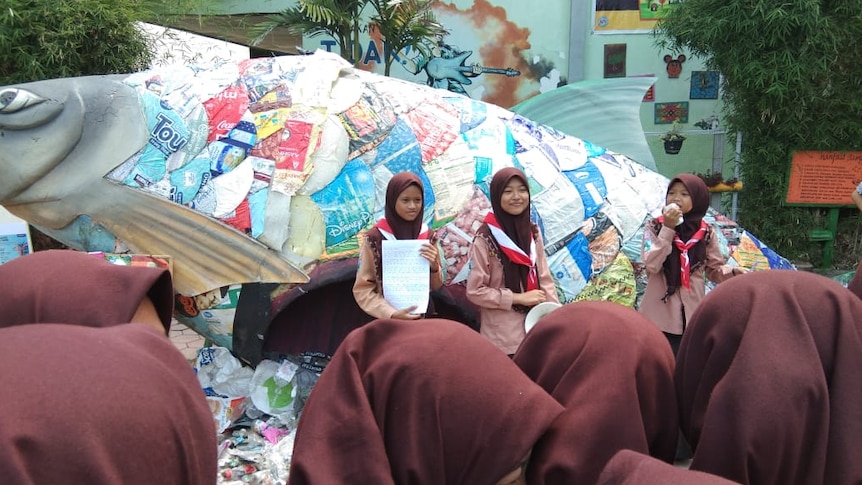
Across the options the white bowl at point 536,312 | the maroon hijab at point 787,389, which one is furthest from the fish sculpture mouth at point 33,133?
the maroon hijab at point 787,389

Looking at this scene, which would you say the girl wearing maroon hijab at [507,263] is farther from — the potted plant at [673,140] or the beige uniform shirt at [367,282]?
the potted plant at [673,140]

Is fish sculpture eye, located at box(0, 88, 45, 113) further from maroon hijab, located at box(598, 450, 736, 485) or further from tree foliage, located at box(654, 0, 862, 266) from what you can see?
tree foliage, located at box(654, 0, 862, 266)

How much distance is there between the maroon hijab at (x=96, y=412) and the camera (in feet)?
3.40

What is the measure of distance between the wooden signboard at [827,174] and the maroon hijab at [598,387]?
5712 mm

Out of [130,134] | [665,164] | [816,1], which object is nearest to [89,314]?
[130,134]

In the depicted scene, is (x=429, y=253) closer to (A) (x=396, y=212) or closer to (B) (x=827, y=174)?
(A) (x=396, y=212)

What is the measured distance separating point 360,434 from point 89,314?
81cm

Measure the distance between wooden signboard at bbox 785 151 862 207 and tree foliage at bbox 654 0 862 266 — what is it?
84 millimetres

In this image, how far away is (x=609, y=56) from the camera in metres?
9.12

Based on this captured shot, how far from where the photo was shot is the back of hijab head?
3336mm

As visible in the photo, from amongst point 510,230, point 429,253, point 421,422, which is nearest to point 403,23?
point 510,230

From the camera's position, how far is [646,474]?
117 centimetres

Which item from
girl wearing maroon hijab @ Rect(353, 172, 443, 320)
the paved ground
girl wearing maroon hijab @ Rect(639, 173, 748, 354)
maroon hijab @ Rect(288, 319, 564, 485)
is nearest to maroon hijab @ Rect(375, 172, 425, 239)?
girl wearing maroon hijab @ Rect(353, 172, 443, 320)

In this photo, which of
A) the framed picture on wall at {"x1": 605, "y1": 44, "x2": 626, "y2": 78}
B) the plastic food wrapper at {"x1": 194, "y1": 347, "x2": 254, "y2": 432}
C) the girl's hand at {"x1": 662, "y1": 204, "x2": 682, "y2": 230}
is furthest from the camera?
the framed picture on wall at {"x1": 605, "y1": 44, "x2": 626, "y2": 78}
